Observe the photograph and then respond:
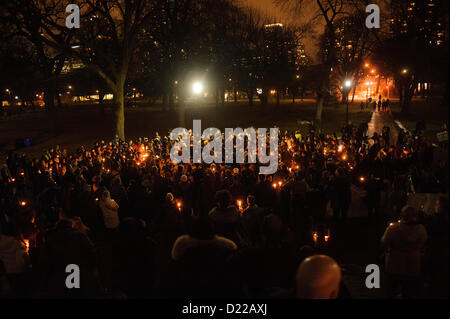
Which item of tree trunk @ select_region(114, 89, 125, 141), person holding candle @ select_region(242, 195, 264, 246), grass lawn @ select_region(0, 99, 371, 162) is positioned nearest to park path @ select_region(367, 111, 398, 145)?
grass lawn @ select_region(0, 99, 371, 162)

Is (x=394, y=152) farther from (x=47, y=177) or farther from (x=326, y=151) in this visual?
(x=47, y=177)

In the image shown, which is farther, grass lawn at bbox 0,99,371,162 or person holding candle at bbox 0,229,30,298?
grass lawn at bbox 0,99,371,162

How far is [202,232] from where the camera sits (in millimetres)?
4137

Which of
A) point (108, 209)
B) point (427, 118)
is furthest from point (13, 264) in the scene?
point (427, 118)

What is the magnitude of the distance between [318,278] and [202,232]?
1688 mm

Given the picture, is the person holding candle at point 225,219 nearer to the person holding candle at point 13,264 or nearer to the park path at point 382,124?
the person holding candle at point 13,264

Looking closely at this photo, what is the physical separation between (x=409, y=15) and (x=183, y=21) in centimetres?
1772

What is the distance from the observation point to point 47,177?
1108 centimetres

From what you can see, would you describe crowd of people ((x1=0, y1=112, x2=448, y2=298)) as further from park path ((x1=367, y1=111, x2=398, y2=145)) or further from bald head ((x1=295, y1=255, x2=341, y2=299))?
park path ((x1=367, y1=111, x2=398, y2=145))

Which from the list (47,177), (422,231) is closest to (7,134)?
(47,177)

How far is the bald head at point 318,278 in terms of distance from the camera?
8.84 feet

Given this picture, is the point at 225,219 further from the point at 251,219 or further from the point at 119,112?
the point at 119,112

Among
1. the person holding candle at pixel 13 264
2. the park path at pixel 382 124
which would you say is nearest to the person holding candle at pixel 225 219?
the person holding candle at pixel 13 264

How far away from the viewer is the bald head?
106 inches
